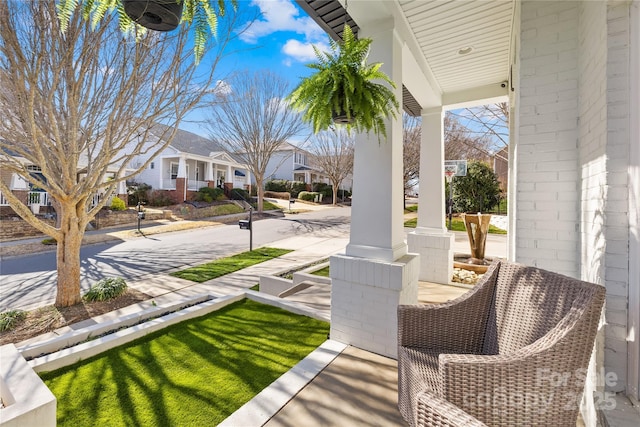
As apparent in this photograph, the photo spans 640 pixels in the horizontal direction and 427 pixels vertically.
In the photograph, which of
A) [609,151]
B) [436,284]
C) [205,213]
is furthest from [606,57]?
[205,213]

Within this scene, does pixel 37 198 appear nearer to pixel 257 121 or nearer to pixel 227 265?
pixel 257 121

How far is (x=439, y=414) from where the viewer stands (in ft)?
3.42

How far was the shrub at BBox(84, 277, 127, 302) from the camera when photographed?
4301mm

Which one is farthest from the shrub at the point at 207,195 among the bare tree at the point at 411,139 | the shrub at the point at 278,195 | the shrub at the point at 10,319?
the shrub at the point at 10,319

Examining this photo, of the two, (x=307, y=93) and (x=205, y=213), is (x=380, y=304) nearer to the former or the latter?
(x=307, y=93)

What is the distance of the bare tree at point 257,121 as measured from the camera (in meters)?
14.9

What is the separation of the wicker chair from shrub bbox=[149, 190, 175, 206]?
19.4 metres

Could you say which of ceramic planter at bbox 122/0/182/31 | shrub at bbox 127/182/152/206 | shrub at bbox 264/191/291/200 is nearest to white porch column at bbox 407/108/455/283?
ceramic planter at bbox 122/0/182/31

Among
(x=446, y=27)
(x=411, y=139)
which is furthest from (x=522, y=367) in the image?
(x=411, y=139)

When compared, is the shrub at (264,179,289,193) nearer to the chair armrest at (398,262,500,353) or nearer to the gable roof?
the gable roof

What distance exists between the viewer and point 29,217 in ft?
12.4

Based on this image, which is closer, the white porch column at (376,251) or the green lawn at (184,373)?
the green lawn at (184,373)

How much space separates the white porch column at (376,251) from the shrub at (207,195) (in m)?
18.7

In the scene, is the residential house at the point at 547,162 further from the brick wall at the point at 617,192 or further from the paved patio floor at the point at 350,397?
the paved patio floor at the point at 350,397
